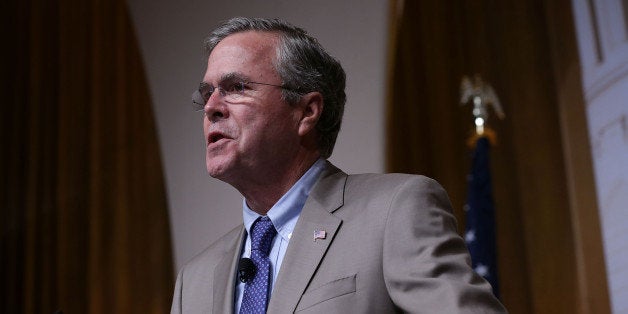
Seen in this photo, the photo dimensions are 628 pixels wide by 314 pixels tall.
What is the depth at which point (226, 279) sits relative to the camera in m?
2.24

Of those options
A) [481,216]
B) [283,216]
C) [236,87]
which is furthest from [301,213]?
[481,216]

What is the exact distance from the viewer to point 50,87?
4.74m

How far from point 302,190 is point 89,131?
281cm

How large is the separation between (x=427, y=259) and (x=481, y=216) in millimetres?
2391

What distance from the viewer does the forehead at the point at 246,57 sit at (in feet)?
7.86

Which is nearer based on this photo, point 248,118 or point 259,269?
point 259,269

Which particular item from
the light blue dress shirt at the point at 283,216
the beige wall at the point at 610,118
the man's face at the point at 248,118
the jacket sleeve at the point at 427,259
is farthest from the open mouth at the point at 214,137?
the beige wall at the point at 610,118

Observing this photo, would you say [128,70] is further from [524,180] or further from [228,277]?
[228,277]

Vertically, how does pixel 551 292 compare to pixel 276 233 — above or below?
below

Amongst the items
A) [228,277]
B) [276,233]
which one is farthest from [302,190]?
[228,277]

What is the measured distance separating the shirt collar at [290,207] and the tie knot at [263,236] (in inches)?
0.7

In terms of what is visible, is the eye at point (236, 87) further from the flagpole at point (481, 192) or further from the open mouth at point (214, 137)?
the flagpole at point (481, 192)

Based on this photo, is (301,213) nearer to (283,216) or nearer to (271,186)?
(283,216)

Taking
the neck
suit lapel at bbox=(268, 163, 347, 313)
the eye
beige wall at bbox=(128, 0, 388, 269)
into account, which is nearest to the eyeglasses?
the eye
